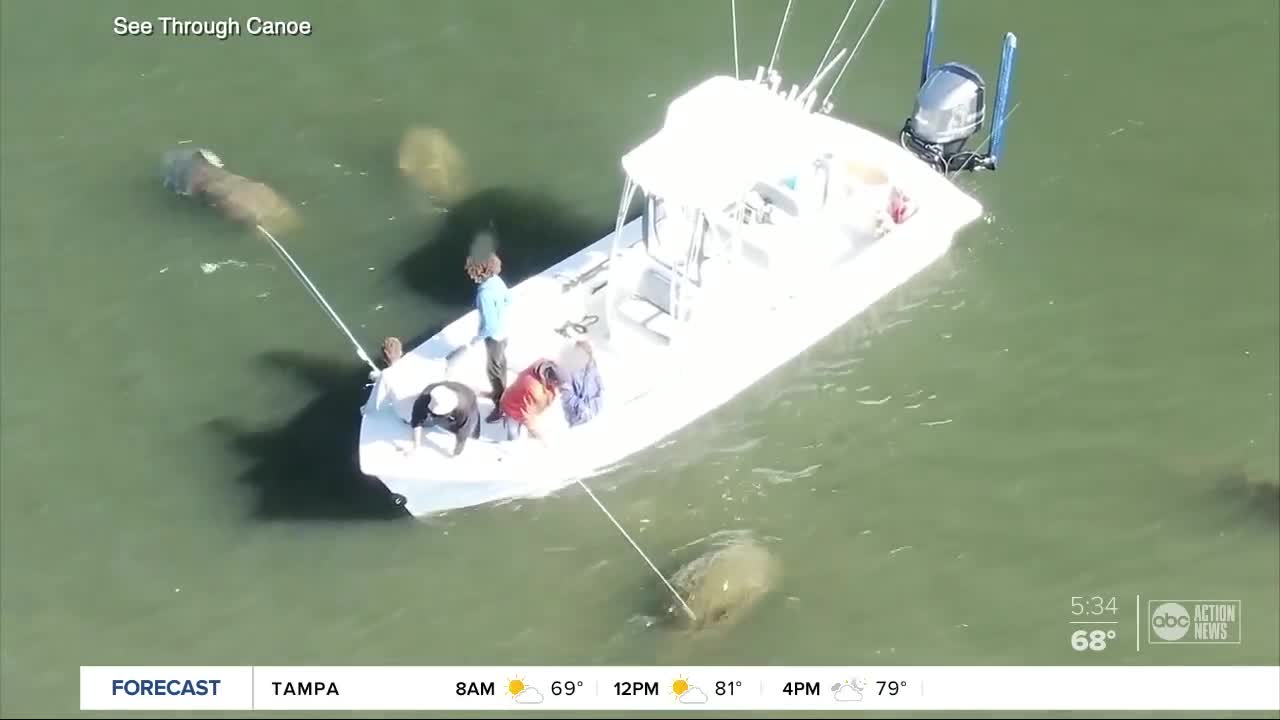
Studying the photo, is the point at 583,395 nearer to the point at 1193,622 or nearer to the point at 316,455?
the point at 316,455

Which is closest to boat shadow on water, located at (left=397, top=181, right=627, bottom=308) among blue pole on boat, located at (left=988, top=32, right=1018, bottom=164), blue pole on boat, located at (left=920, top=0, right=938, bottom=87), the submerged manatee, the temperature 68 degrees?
blue pole on boat, located at (left=920, top=0, right=938, bottom=87)

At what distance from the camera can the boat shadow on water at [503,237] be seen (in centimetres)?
1786

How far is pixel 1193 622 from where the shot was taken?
14398 mm

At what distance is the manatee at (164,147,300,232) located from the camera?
18.5m

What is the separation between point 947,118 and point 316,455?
8508 mm

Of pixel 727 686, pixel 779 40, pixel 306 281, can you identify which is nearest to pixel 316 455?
pixel 306 281

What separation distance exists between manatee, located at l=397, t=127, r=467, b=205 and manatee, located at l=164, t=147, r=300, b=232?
1.69 metres

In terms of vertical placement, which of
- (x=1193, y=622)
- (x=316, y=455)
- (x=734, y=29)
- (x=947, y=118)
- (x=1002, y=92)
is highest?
(x=1002, y=92)

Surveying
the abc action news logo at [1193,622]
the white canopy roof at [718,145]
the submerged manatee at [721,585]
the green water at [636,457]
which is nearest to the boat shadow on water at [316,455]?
the green water at [636,457]

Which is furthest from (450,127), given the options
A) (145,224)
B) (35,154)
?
(35,154)

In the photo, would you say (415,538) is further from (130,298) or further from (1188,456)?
(1188,456)

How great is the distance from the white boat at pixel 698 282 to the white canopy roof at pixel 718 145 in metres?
0.02

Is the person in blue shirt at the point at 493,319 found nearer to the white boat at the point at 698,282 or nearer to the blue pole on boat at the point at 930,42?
the white boat at the point at 698,282

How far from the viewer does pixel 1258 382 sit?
16.5m
